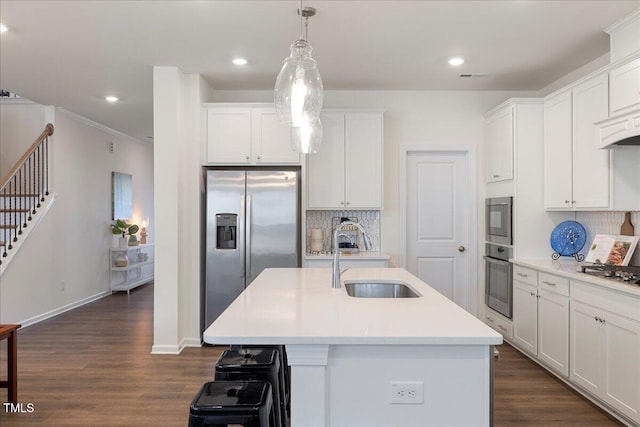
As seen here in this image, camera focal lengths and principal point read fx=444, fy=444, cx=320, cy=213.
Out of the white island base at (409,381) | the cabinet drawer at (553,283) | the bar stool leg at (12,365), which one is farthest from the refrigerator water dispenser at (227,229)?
the white island base at (409,381)

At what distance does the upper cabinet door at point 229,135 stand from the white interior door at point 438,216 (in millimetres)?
1828

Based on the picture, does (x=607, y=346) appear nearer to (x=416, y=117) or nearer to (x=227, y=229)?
(x=416, y=117)

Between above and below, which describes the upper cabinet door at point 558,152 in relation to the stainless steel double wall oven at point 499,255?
above

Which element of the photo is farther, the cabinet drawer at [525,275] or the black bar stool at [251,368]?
the cabinet drawer at [525,275]

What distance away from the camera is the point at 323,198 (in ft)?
15.4

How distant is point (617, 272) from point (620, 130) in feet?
3.04

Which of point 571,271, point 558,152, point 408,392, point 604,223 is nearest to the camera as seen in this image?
point 408,392

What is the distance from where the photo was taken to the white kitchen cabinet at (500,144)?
425cm

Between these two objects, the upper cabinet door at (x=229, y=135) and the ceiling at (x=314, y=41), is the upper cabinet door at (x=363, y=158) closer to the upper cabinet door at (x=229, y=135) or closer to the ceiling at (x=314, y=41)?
the ceiling at (x=314, y=41)

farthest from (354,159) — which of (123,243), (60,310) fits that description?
(123,243)

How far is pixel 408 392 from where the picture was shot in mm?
1675

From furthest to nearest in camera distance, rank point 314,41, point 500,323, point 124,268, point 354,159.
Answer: point 124,268, point 354,159, point 500,323, point 314,41

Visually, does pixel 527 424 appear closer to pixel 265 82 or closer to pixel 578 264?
pixel 578 264

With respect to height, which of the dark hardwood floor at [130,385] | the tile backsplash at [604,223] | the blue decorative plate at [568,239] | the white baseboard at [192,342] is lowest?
the dark hardwood floor at [130,385]
